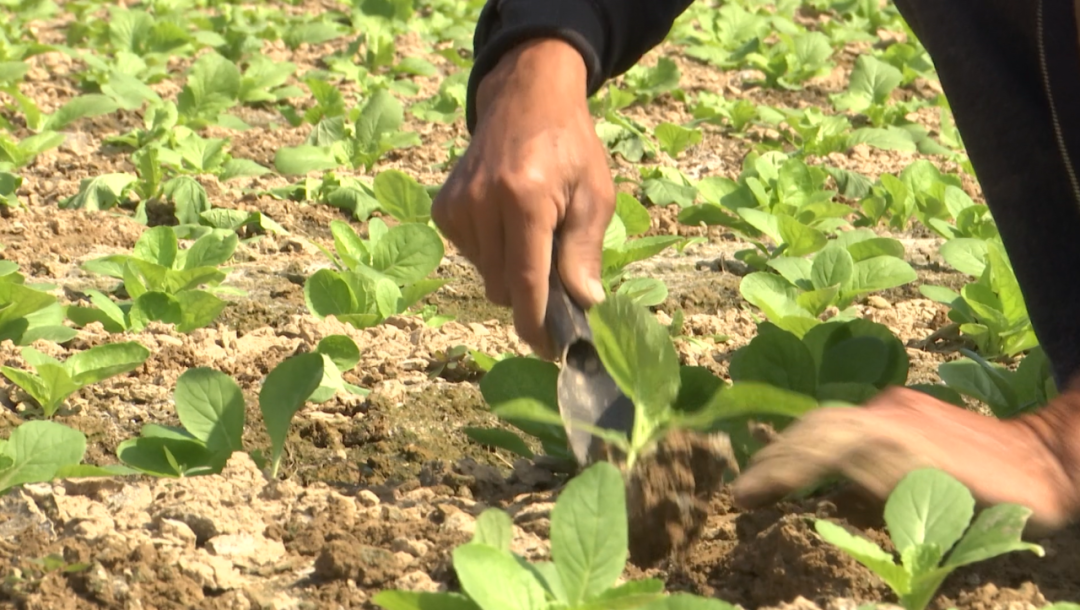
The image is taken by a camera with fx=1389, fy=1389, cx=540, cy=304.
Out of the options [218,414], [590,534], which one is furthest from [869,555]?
[218,414]

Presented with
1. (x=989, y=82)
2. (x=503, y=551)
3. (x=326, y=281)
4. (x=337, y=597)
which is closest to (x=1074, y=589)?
(x=503, y=551)

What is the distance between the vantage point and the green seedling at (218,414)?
1.72 m

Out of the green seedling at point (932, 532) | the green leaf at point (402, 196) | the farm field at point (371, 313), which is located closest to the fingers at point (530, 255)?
the farm field at point (371, 313)

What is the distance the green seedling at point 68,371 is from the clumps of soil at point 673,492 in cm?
81

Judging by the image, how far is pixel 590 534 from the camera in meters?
1.27

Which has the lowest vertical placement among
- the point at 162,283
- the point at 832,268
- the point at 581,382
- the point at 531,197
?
the point at 162,283

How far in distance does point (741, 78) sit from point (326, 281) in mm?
2839

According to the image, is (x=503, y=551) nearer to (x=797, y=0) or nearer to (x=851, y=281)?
(x=851, y=281)

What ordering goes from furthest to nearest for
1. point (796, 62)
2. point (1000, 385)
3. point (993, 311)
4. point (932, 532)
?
point (796, 62) < point (993, 311) < point (1000, 385) < point (932, 532)

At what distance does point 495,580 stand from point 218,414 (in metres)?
0.64

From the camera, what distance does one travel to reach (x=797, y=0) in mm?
6223

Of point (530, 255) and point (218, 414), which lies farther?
point (218, 414)

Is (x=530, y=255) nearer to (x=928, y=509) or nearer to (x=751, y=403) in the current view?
(x=751, y=403)

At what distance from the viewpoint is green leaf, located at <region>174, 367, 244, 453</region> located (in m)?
1.73
